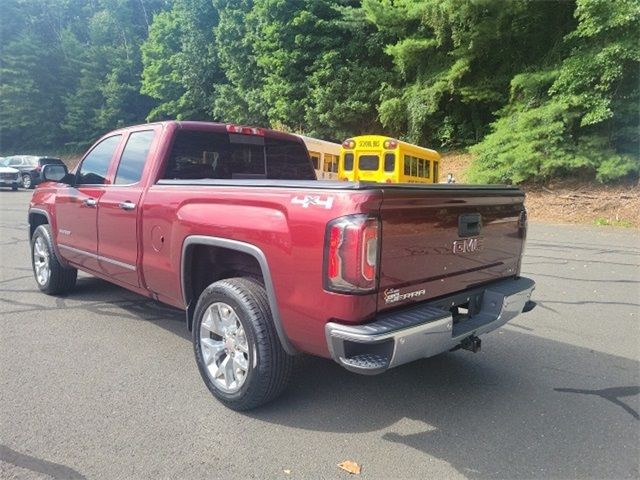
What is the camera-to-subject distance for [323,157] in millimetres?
16938

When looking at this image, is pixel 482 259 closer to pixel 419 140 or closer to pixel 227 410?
pixel 227 410

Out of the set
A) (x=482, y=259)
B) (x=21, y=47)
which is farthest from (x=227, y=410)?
(x=21, y=47)

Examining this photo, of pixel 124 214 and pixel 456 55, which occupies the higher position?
pixel 456 55

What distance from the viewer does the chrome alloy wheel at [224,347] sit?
321 cm

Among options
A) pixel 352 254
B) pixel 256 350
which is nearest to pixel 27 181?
pixel 256 350

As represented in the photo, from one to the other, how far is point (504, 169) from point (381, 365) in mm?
16325

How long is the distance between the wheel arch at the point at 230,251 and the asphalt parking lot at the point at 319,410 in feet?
1.81

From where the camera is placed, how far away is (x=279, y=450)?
110 inches

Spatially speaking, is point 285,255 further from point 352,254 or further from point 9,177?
point 9,177

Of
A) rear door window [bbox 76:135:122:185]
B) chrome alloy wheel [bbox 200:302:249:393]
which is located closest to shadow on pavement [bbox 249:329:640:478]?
chrome alloy wheel [bbox 200:302:249:393]

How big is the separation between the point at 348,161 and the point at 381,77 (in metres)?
10.7

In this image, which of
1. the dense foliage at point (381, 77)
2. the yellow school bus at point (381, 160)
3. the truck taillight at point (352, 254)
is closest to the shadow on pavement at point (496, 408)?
the truck taillight at point (352, 254)

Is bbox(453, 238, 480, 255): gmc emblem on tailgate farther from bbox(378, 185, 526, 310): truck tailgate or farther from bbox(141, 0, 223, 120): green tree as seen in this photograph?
bbox(141, 0, 223, 120): green tree

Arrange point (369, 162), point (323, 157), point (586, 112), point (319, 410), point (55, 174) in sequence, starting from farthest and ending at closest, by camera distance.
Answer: point (323, 157), point (586, 112), point (369, 162), point (55, 174), point (319, 410)
